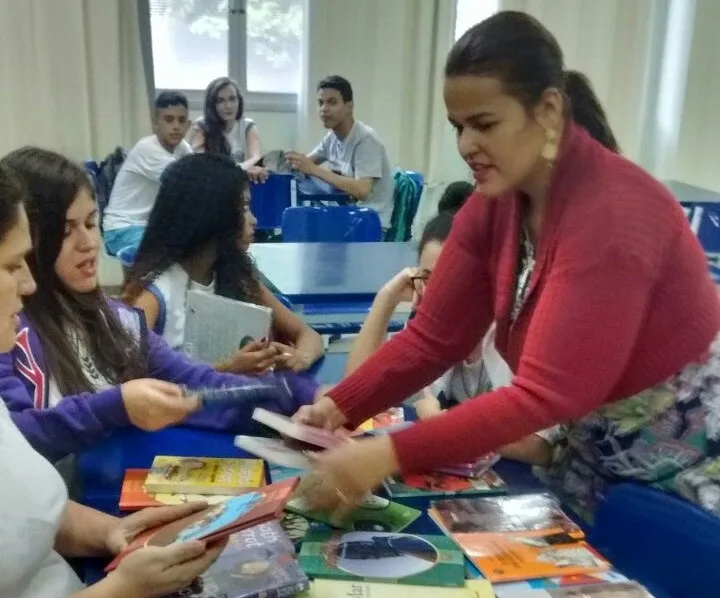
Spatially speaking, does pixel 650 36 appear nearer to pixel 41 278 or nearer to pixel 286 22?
pixel 286 22

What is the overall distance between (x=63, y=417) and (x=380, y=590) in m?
0.61

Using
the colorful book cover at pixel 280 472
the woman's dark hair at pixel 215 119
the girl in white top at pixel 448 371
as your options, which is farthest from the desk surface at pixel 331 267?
the woman's dark hair at pixel 215 119

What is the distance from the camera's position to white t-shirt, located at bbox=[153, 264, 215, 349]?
2.07m

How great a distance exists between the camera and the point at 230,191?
86.7 inches

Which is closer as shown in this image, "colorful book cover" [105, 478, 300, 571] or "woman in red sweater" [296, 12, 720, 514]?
"colorful book cover" [105, 478, 300, 571]

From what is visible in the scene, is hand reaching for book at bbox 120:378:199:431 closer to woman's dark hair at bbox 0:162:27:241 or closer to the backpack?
woman's dark hair at bbox 0:162:27:241

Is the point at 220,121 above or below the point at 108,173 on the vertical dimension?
above

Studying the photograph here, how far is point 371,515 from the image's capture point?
4.07 feet

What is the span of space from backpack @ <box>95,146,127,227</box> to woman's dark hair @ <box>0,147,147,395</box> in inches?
114

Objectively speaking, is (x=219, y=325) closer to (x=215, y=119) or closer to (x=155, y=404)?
(x=155, y=404)

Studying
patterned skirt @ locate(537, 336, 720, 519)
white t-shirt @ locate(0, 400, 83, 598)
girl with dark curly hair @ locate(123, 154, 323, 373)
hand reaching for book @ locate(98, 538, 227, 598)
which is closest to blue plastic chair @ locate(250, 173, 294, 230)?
girl with dark curly hair @ locate(123, 154, 323, 373)

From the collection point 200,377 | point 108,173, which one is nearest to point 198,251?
point 200,377

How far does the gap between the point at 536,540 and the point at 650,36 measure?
5.00m

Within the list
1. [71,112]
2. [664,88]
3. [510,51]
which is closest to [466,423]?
[510,51]
